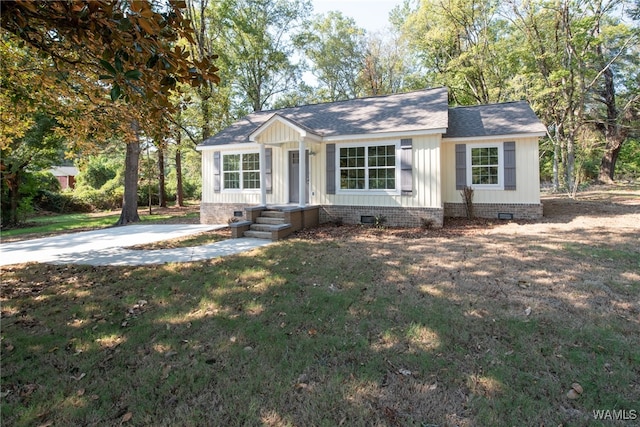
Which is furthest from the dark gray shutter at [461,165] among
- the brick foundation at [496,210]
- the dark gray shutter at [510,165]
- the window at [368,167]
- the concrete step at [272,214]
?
the concrete step at [272,214]

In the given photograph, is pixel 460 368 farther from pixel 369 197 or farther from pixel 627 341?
pixel 369 197

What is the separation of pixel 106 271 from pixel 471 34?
81.4 ft

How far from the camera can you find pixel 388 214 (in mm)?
10273

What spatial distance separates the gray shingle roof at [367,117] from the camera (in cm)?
1021

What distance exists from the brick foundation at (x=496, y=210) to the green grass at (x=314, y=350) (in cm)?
602

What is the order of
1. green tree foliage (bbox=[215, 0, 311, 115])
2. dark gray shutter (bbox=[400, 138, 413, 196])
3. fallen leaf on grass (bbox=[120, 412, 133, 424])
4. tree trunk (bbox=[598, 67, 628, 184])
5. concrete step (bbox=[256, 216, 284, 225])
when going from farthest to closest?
green tree foliage (bbox=[215, 0, 311, 115])
tree trunk (bbox=[598, 67, 628, 184])
dark gray shutter (bbox=[400, 138, 413, 196])
concrete step (bbox=[256, 216, 284, 225])
fallen leaf on grass (bbox=[120, 412, 133, 424])

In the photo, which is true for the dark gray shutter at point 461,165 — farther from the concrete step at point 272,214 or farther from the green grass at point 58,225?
the green grass at point 58,225

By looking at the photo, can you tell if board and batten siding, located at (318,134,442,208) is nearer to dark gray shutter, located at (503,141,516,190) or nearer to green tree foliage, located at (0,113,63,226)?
dark gray shutter, located at (503,141,516,190)

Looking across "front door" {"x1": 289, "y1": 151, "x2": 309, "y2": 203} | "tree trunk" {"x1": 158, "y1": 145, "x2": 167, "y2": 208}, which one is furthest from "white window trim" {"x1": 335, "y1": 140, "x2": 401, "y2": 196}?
"tree trunk" {"x1": 158, "y1": 145, "x2": 167, "y2": 208}

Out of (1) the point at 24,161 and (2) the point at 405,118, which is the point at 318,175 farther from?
(1) the point at 24,161

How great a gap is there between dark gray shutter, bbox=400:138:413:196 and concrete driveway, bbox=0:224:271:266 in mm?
4409

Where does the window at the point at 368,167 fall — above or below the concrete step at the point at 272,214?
above

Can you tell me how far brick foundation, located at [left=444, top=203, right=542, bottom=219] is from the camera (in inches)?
428

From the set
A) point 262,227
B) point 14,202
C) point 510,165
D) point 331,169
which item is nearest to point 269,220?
point 262,227
